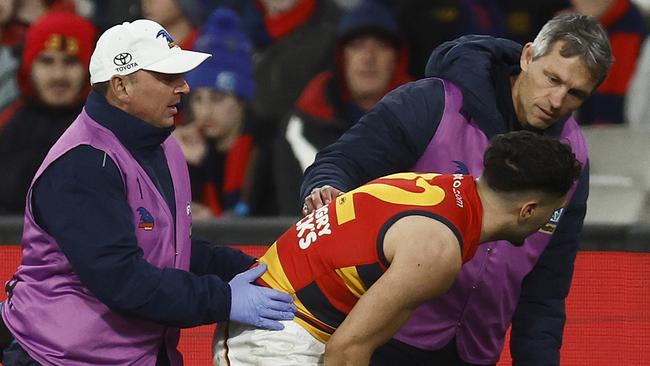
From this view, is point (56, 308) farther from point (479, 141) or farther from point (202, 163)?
point (202, 163)

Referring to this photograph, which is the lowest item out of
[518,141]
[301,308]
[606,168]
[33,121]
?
[606,168]

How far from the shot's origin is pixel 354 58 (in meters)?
6.68

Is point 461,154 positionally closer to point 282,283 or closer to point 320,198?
point 320,198

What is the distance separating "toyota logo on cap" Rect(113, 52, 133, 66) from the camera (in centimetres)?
389

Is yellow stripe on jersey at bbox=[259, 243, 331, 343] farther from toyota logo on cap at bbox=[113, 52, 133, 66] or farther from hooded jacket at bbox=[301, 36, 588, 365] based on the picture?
toyota logo on cap at bbox=[113, 52, 133, 66]

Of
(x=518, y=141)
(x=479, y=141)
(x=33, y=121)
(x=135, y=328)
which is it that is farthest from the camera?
(x=33, y=121)

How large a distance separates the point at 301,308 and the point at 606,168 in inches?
126

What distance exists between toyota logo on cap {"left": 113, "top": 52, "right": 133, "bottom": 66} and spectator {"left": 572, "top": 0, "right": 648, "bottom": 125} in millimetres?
3351

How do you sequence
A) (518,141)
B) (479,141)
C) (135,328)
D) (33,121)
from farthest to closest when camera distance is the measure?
(33,121)
(479,141)
(135,328)
(518,141)

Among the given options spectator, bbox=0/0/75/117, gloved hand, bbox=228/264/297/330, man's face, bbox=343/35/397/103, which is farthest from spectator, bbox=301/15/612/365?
spectator, bbox=0/0/75/117

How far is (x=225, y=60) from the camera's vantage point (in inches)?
266

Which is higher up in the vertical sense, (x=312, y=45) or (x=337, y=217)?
(x=337, y=217)

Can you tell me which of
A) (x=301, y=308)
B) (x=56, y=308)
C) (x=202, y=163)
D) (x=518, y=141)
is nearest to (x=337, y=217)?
(x=301, y=308)

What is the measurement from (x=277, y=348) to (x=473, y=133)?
969mm
